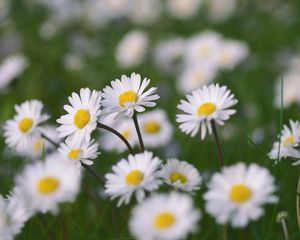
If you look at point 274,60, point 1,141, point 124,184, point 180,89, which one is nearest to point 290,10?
point 274,60

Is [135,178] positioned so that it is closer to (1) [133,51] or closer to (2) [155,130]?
(2) [155,130]

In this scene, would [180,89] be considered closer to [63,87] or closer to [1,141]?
[63,87]

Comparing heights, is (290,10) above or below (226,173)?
above

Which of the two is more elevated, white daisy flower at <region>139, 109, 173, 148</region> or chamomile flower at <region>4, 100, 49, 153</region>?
white daisy flower at <region>139, 109, 173, 148</region>

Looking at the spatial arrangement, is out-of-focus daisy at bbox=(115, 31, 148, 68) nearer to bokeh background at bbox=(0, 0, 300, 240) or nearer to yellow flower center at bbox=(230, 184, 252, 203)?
bokeh background at bbox=(0, 0, 300, 240)

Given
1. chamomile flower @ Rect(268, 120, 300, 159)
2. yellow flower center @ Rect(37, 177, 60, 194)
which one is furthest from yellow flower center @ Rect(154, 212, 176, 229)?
chamomile flower @ Rect(268, 120, 300, 159)
